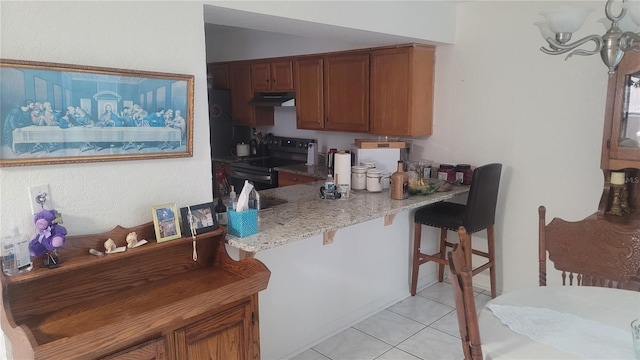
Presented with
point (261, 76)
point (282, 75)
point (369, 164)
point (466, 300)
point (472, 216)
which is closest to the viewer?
point (466, 300)

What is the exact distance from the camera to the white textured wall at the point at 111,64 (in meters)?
1.58

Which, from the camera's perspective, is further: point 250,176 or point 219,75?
point 219,75

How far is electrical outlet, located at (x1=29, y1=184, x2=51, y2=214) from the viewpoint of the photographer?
1.62 m

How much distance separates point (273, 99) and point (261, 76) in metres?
0.36

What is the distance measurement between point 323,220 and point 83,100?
1315 millimetres

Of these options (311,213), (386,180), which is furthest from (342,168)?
(311,213)

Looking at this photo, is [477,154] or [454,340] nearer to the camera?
[454,340]

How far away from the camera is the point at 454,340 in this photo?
9.25ft

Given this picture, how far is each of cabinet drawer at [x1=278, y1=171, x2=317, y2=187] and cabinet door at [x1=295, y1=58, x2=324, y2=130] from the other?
52 centimetres

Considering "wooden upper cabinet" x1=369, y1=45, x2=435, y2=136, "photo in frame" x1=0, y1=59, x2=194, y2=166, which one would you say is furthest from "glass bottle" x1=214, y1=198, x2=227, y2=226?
"wooden upper cabinet" x1=369, y1=45, x2=435, y2=136

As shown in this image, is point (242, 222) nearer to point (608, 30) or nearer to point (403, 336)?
point (403, 336)

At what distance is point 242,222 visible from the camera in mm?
2127

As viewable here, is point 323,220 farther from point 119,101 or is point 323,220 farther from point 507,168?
point 507,168

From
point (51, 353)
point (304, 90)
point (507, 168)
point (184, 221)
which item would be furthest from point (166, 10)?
point (507, 168)
